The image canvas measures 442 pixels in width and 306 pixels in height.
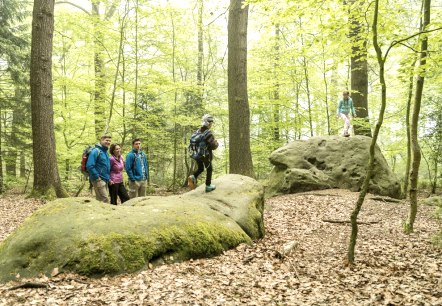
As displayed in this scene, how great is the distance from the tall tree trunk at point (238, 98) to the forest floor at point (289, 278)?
357 cm

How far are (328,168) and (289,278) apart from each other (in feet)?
26.8

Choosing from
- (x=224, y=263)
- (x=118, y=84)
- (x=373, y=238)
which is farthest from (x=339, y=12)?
(x=118, y=84)

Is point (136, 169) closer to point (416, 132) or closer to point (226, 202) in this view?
point (226, 202)

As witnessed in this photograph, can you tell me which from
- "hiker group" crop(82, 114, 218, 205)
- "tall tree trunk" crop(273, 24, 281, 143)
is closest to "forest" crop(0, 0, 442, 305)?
"tall tree trunk" crop(273, 24, 281, 143)

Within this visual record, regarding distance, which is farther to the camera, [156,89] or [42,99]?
[156,89]

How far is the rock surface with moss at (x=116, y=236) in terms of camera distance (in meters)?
4.32

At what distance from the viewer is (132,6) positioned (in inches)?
518

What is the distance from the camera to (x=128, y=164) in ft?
28.3

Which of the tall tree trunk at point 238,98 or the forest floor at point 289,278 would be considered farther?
the tall tree trunk at point 238,98

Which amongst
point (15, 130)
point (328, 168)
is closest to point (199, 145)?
point (328, 168)

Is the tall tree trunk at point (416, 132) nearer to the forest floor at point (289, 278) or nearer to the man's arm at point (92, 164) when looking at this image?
the forest floor at point (289, 278)

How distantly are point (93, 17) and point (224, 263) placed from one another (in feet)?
37.0

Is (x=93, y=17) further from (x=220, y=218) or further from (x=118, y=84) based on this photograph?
(x=220, y=218)

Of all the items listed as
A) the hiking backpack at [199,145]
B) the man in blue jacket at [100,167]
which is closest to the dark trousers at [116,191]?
the man in blue jacket at [100,167]
